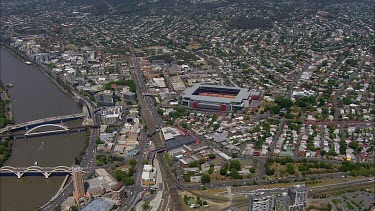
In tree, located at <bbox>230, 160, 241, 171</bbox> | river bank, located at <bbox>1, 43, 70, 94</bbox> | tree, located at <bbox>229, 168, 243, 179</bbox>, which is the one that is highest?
river bank, located at <bbox>1, 43, 70, 94</bbox>

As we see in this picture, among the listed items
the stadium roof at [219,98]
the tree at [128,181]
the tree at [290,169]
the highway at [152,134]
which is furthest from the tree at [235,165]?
the stadium roof at [219,98]

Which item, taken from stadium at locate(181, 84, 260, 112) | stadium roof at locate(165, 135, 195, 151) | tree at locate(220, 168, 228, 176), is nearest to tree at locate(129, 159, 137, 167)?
stadium roof at locate(165, 135, 195, 151)

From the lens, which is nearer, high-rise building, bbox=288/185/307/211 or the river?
high-rise building, bbox=288/185/307/211

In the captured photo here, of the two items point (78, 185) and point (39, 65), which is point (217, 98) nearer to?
point (78, 185)

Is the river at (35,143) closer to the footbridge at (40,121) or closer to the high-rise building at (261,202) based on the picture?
the footbridge at (40,121)

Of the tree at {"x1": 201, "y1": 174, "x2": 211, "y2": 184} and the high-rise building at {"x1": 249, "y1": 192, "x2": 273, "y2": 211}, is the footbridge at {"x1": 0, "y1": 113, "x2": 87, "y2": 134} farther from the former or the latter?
the high-rise building at {"x1": 249, "y1": 192, "x2": 273, "y2": 211}

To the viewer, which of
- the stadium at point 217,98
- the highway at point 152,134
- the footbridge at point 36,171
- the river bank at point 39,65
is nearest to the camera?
the highway at point 152,134
